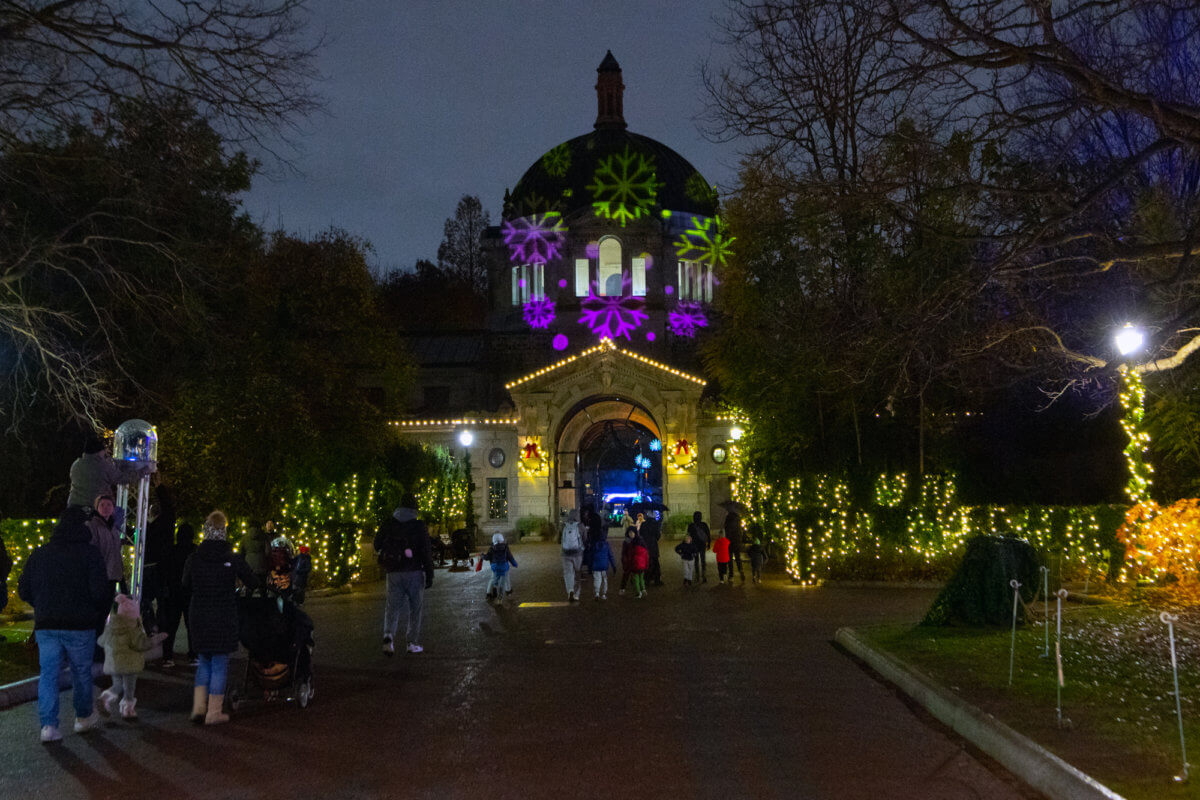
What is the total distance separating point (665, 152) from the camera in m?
60.6

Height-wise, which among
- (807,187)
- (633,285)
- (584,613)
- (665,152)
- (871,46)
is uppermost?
(665,152)

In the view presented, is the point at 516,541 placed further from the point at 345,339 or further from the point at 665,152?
the point at 665,152

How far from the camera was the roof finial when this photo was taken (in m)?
62.7

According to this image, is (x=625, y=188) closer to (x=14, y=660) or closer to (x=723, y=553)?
(x=723, y=553)

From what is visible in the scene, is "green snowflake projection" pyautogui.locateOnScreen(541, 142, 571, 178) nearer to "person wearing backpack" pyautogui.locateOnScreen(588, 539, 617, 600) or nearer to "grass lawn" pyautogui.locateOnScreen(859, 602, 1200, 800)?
"person wearing backpack" pyautogui.locateOnScreen(588, 539, 617, 600)

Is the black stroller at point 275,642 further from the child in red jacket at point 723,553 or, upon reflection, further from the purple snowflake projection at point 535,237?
the purple snowflake projection at point 535,237

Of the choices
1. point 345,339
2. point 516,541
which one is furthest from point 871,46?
point 516,541

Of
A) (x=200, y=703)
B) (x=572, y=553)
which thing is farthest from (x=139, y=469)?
(x=572, y=553)

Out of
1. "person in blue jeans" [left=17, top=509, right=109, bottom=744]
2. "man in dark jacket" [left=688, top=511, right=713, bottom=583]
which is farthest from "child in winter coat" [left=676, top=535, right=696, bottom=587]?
"person in blue jeans" [left=17, top=509, right=109, bottom=744]

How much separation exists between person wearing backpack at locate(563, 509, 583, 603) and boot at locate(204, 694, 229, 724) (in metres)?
11.3

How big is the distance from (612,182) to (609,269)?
4.52 m

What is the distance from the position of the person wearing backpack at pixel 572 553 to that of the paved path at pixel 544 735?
543 centimetres

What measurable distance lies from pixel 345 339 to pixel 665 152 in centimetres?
3062

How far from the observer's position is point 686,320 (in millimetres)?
57625
